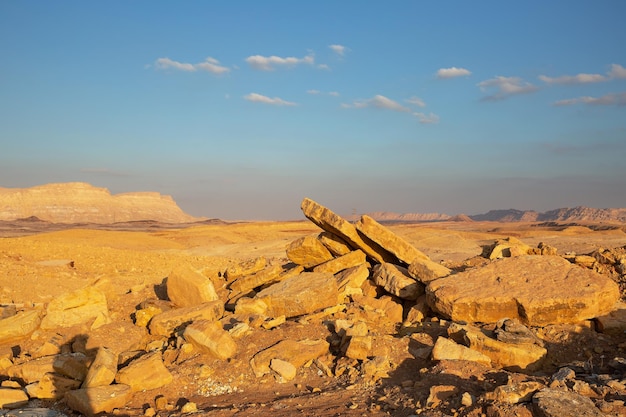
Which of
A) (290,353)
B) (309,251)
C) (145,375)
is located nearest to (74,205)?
(309,251)

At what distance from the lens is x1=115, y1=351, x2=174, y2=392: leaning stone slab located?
5.87 metres

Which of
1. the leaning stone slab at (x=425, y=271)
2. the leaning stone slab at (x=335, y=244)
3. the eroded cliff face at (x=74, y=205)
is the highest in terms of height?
the leaning stone slab at (x=335, y=244)

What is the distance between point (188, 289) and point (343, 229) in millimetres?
3260

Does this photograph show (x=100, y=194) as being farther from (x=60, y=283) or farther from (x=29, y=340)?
(x=29, y=340)

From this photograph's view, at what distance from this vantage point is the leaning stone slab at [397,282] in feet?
28.1

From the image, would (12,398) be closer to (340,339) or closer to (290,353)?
(290,353)

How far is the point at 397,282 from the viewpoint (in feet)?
28.1

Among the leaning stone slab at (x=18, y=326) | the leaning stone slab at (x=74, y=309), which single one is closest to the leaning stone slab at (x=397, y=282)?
the leaning stone slab at (x=74, y=309)

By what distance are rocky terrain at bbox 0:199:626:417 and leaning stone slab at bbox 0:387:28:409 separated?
0.01 meters

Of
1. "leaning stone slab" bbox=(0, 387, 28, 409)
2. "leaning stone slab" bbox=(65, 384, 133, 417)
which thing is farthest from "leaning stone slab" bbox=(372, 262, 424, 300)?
"leaning stone slab" bbox=(0, 387, 28, 409)

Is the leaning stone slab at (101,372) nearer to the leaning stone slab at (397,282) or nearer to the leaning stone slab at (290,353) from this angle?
the leaning stone slab at (290,353)

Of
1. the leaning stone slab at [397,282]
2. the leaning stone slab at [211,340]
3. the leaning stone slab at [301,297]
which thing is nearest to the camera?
the leaning stone slab at [211,340]

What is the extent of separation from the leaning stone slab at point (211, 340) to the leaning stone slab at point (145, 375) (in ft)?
2.15

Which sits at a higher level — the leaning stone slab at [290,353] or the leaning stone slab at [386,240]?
the leaning stone slab at [386,240]
